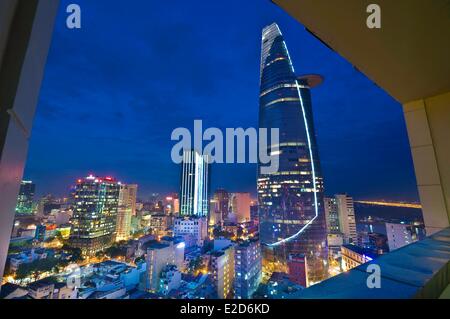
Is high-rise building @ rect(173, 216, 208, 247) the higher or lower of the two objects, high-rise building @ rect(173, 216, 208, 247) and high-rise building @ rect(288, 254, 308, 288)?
the higher

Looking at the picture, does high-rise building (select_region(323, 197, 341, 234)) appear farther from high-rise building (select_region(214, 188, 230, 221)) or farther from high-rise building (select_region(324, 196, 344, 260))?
high-rise building (select_region(214, 188, 230, 221))

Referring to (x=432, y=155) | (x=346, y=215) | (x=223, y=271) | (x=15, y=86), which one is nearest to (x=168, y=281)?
(x=223, y=271)

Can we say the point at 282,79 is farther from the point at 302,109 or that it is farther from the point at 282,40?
the point at 282,40

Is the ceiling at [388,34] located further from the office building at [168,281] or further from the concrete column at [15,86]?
the office building at [168,281]

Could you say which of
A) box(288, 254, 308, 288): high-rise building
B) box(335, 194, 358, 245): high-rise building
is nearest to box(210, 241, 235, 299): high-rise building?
box(288, 254, 308, 288): high-rise building

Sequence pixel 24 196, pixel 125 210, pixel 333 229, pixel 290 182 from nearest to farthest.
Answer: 1. pixel 24 196
2. pixel 290 182
3. pixel 333 229
4. pixel 125 210

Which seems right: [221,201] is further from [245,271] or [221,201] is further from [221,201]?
[245,271]
